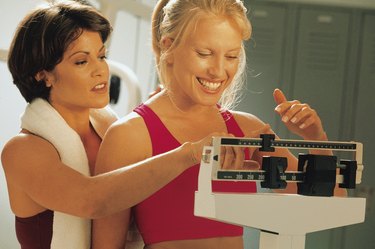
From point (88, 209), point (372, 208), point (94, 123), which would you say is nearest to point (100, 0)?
point (94, 123)

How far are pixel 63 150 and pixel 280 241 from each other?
20.9 inches

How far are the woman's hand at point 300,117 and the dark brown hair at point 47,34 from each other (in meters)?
0.45

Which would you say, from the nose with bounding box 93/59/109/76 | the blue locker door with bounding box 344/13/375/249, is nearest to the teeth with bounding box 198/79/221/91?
the nose with bounding box 93/59/109/76

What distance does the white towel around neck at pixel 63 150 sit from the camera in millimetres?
1395

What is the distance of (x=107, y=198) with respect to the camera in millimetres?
1258

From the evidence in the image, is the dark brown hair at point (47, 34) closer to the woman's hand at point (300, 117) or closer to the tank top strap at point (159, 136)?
the tank top strap at point (159, 136)

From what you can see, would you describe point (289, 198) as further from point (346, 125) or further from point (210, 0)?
point (346, 125)

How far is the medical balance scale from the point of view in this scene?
109 centimetres

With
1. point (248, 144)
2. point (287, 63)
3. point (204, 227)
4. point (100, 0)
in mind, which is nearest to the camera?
point (248, 144)

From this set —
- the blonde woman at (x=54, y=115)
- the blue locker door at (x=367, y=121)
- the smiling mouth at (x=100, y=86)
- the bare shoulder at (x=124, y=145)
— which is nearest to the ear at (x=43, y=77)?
the blonde woman at (x=54, y=115)

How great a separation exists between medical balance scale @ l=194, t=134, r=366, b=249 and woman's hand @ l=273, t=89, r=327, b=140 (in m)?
0.11

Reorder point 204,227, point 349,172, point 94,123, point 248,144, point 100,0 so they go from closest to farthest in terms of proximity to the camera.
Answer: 1. point 248,144
2. point 349,172
3. point 204,227
4. point 94,123
5. point 100,0

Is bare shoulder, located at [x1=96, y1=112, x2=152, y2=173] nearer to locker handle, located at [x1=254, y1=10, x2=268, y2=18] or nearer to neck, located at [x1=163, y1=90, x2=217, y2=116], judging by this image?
neck, located at [x1=163, y1=90, x2=217, y2=116]

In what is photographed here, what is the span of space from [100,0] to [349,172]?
147 cm
